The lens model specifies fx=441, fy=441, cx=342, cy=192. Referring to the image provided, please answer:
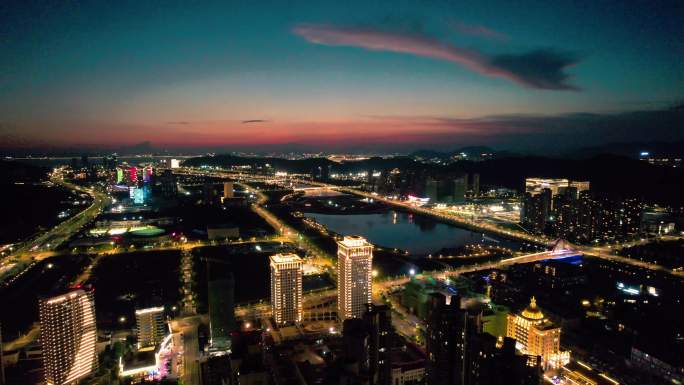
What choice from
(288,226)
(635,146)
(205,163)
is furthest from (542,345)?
(205,163)

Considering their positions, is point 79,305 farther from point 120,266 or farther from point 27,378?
point 120,266

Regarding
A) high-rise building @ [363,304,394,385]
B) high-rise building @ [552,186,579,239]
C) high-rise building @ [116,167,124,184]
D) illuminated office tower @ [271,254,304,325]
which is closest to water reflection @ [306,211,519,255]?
high-rise building @ [552,186,579,239]

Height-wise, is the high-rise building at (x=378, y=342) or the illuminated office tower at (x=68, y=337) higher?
the high-rise building at (x=378, y=342)

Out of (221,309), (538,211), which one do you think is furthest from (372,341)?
(538,211)

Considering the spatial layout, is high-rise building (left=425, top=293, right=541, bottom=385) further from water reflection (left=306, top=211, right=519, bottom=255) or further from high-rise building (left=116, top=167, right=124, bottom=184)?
high-rise building (left=116, top=167, right=124, bottom=184)

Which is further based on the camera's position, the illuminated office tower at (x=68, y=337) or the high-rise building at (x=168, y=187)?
the high-rise building at (x=168, y=187)

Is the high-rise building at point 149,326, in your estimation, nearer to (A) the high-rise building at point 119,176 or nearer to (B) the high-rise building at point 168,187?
(B) the high-rise building at point 168,187

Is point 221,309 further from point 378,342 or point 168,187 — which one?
point 168,187

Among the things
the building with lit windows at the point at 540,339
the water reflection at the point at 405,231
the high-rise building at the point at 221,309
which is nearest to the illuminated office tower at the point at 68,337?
the high-rise building at the point at 221,309
